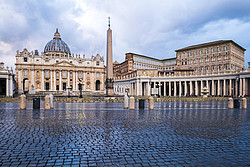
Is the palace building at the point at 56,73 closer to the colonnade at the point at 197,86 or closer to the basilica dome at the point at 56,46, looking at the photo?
the basilica dome at the point at 56,46

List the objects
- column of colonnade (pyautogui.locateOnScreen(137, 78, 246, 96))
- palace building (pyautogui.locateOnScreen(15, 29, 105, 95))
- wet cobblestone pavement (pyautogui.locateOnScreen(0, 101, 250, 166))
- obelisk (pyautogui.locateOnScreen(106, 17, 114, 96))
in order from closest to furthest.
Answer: wet cobblestone pavement (pyautogui.locateOnScreen(0, 101, 250, 166)) → obelisk (pyautogui.locateOnScreen(106, 17, 114, 96)) → column of colonnade (pyautogui.locateOnScreen(137, 78, 246, 96)) → palace building (pyautogui.locateOnScreen(15, 29, 105, 95))

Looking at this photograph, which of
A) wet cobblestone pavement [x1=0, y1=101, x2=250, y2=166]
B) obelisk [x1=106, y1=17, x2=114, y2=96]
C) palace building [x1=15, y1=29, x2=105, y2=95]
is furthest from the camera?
palace building [x1=15, y1=29, x2=105, y2=95]

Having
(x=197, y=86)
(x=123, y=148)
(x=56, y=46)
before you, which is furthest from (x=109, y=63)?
(x=56, y=46)

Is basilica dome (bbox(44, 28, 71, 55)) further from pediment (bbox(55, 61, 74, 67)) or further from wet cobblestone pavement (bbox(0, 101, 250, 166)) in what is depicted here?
wet cobblestone pavement (bbox(0, 101, 250, 166))

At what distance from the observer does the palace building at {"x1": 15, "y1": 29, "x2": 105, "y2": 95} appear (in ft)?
261

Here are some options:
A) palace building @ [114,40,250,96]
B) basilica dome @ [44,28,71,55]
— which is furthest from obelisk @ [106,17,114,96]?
basilica dome @ [44,28,71,55]

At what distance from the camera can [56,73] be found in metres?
84.9

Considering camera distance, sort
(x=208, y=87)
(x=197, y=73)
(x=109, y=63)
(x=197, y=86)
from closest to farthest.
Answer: (x=109, y=63), (x=208, y=87), (x=197, y=86), (x=197, y=73)

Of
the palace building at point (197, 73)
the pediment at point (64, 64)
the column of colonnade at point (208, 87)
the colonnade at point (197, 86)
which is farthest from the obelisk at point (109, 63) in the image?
the pediment at point (64, 64)

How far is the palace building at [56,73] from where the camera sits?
79.6 meters

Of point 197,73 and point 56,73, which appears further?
point 56,73

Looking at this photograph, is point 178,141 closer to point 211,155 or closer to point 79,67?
point 211,155

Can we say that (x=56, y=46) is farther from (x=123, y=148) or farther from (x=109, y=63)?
(x=123, y=148)

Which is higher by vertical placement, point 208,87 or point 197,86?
point 197,86
